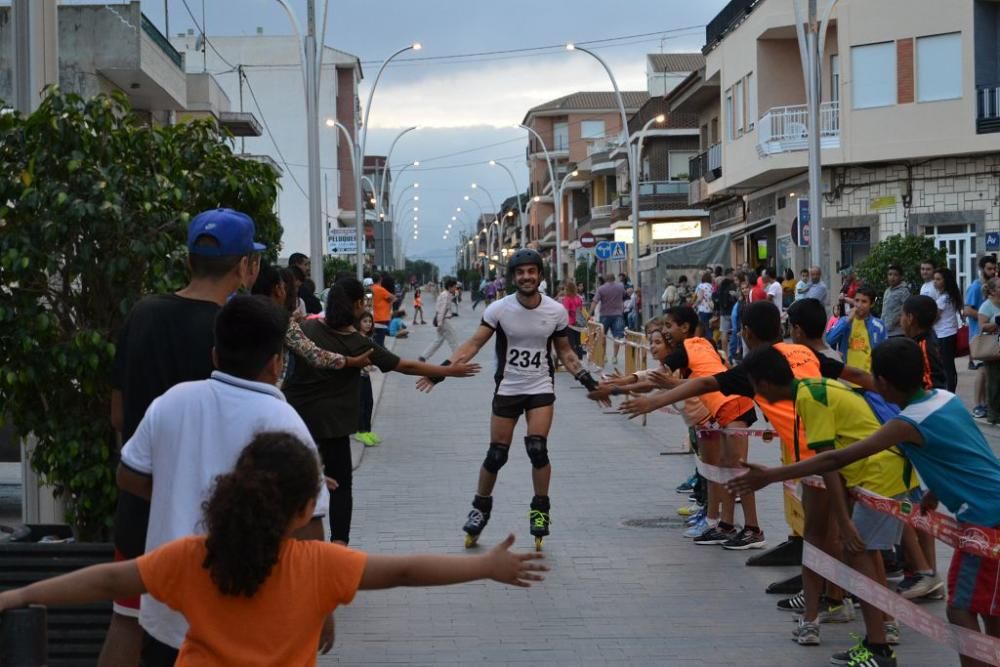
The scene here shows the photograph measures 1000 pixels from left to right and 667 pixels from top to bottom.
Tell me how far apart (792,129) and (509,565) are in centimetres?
3518

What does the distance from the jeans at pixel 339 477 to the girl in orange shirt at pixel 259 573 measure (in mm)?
4711

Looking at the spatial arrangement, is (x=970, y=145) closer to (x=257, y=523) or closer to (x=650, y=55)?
(x=257, y=523)

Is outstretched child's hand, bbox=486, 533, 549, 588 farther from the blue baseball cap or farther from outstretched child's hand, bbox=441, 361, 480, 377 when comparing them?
outstretched child's hand, bbox=441, 361, 480, 377

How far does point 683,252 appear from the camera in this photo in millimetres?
38281

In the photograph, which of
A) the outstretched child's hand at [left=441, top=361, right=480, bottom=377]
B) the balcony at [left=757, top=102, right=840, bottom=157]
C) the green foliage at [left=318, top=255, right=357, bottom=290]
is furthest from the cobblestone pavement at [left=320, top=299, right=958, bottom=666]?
the green foliage at [left=318, top=255, right=357, bottom=290]

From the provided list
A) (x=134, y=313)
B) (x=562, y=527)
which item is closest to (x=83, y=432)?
(x=134, y=313)

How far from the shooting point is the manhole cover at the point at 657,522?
431 inches

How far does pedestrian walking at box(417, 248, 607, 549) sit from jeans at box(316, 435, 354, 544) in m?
1.61

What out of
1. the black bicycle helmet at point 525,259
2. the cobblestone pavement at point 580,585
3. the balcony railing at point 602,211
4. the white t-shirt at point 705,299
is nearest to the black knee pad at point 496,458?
the cobblestone pavement at point 580,585

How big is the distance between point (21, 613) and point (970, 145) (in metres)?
32.7

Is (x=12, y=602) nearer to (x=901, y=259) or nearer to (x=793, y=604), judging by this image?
(x=793, y=604)

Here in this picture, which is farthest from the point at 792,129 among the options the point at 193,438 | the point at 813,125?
the point at 193,438

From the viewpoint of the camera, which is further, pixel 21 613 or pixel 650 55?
pixel 650 55

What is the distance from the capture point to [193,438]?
422cm
